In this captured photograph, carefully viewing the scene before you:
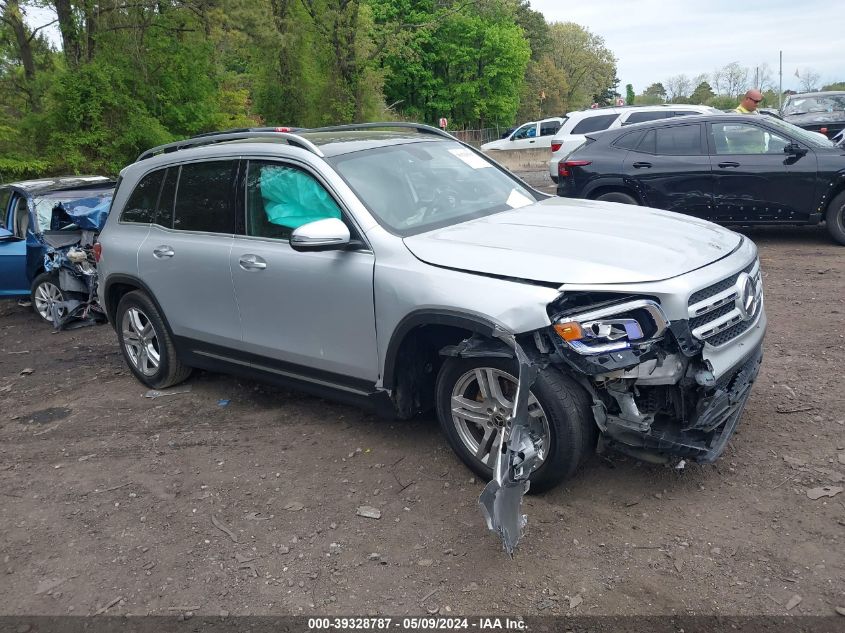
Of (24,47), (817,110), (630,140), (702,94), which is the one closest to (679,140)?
(630,140)

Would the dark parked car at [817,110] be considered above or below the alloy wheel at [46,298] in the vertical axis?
above

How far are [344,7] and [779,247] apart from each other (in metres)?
17.5

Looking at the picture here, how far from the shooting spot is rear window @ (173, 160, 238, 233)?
16.2 ft

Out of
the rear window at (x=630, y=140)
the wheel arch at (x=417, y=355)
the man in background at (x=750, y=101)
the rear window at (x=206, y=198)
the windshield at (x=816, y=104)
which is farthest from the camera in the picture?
the windshield at (x=816, y=104)

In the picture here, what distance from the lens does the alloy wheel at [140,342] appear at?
5852 millimetres

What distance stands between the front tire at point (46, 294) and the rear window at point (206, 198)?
160 inches

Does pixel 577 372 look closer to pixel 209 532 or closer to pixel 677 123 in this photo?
pixel 209 532

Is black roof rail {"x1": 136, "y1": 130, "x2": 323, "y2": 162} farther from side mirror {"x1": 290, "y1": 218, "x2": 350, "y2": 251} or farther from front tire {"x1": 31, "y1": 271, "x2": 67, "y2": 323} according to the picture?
front tire {"x1": 31, "y1": 271, "x2": 67, "y2": 323}

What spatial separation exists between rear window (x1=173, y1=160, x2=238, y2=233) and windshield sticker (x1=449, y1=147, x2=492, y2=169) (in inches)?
60.4

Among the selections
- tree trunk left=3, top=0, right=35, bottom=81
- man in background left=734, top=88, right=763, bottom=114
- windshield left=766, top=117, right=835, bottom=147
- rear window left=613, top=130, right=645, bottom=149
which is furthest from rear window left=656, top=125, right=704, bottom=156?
tree trunk left=3, top=0, right=35, bottom=81

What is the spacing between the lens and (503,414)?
370cm

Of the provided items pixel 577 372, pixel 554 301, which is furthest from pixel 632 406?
pixel 554 301

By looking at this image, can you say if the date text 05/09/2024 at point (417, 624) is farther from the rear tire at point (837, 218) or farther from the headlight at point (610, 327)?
the rear tire at point (837, 218)

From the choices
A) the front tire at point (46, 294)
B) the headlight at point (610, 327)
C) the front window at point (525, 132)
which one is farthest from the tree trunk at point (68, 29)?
the front window at point (525, 132)
